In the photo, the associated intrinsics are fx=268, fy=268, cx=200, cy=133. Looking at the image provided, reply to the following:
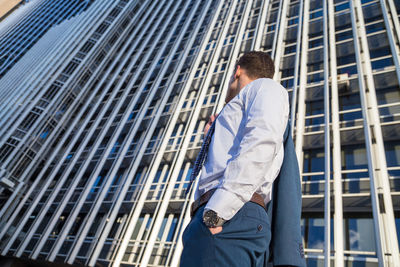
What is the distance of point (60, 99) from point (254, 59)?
1692cm

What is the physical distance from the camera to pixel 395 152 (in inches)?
378

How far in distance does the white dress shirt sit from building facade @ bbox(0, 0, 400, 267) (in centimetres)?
627

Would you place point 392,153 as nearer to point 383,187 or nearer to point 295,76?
point 383,187

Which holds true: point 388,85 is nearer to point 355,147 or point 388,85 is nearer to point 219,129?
point 355,147

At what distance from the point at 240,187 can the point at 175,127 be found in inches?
562

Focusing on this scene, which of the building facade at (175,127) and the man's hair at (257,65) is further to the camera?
the building facade at (175,127)

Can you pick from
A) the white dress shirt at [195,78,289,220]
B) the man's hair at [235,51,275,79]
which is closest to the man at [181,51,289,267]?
the white dress shirt at [195,78,289,220]

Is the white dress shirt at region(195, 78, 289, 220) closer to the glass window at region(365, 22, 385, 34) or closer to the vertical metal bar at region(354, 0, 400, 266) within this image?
the vertical metal bar at region(354, 0, 400, 266)

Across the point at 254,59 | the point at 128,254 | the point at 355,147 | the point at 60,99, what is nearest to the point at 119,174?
the point at 128,254

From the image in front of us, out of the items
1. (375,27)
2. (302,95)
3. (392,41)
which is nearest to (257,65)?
(302,95)

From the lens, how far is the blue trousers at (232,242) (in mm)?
1290

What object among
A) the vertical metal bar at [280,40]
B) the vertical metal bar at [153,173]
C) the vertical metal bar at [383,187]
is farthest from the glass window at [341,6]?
the vertical metal bar at [153,173]

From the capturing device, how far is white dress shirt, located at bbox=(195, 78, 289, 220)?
1377 mm

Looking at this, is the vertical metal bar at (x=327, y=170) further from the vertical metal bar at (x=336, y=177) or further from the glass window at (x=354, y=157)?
the glass window at (x=354, y=157)
